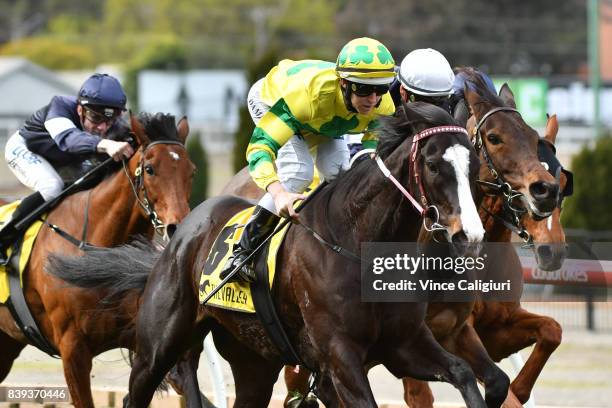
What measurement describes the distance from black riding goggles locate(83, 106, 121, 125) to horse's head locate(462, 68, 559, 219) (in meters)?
2.34

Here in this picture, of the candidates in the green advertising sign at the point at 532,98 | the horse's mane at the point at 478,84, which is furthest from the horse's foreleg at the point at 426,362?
the green advertising sign at the point at 532,98

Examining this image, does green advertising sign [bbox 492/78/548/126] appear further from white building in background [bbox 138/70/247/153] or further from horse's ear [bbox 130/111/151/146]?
horse's ear [bbox 130/111/151/146]

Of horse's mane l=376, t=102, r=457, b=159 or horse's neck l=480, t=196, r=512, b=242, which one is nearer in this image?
horse's mane l=376, t=102, r=457, b=159

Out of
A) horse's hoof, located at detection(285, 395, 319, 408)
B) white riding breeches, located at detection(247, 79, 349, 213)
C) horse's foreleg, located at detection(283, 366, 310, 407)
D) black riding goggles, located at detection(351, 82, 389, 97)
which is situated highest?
black riding goggles, located at detection(351, 82, 389, 97)

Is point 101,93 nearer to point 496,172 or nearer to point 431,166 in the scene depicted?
point 496,172

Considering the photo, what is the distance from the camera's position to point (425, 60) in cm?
547

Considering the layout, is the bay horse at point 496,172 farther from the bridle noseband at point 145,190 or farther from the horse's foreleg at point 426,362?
the bridle noseband at point 145,190

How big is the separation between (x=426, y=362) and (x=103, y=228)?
107 inches

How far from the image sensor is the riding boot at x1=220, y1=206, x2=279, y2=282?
5.49 meters

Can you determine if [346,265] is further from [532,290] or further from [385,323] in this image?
[532,290]

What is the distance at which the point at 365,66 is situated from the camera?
508 centimetres

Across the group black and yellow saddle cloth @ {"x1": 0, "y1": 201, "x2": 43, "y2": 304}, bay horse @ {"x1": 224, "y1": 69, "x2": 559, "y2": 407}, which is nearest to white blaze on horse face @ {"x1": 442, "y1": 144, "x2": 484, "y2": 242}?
bay horse @ {"x1": 224, "y1": 69, "x2": 559, "y2": 407}

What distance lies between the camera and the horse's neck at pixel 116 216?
7.05 meters

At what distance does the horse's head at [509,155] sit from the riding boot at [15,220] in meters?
2.75
